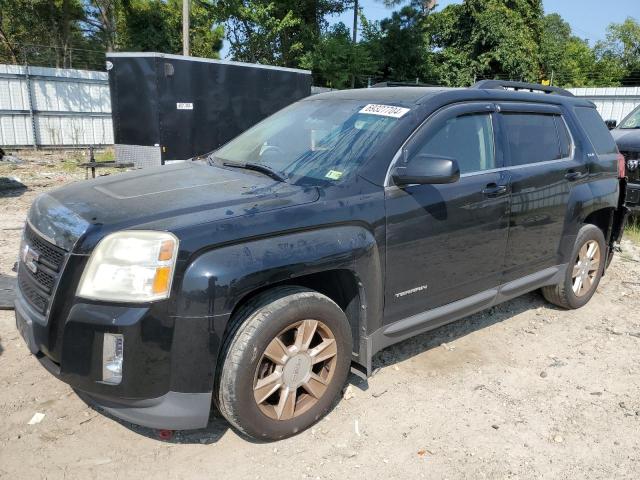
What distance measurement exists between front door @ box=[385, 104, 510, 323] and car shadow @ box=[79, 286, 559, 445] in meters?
0.62

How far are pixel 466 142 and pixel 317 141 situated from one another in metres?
1.02

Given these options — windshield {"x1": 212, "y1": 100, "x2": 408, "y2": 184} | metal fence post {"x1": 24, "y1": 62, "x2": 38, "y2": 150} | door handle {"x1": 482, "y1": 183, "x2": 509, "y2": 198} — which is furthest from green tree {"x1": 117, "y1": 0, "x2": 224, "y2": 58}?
door handle {"x1": 482, "y1": 183, "x2": 509, "y2": 198}

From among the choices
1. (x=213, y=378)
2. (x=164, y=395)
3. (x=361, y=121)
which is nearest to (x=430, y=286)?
(x=361, y=121)

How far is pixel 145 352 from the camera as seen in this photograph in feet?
7.74

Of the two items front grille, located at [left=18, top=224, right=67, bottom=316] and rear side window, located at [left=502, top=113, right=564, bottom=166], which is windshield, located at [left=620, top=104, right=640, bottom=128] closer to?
A: rear side window, located at [left=502, top=113, right=564, bottom=166]

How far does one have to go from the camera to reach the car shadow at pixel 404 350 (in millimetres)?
2895

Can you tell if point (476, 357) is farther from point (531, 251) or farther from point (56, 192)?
point (56, 192)

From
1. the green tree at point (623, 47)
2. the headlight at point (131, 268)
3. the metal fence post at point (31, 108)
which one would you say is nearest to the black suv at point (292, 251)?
the headlight at point (131, 268)

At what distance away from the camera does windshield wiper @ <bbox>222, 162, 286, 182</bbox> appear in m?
3.13

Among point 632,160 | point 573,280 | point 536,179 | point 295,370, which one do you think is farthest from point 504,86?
point 632,160

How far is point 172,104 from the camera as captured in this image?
1073 centimetres

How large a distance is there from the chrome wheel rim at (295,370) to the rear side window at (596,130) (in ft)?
10.7

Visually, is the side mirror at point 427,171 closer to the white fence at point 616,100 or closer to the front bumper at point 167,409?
the front bumper at point 167,409

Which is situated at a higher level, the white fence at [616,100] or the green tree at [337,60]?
the green tree at [337,60]
